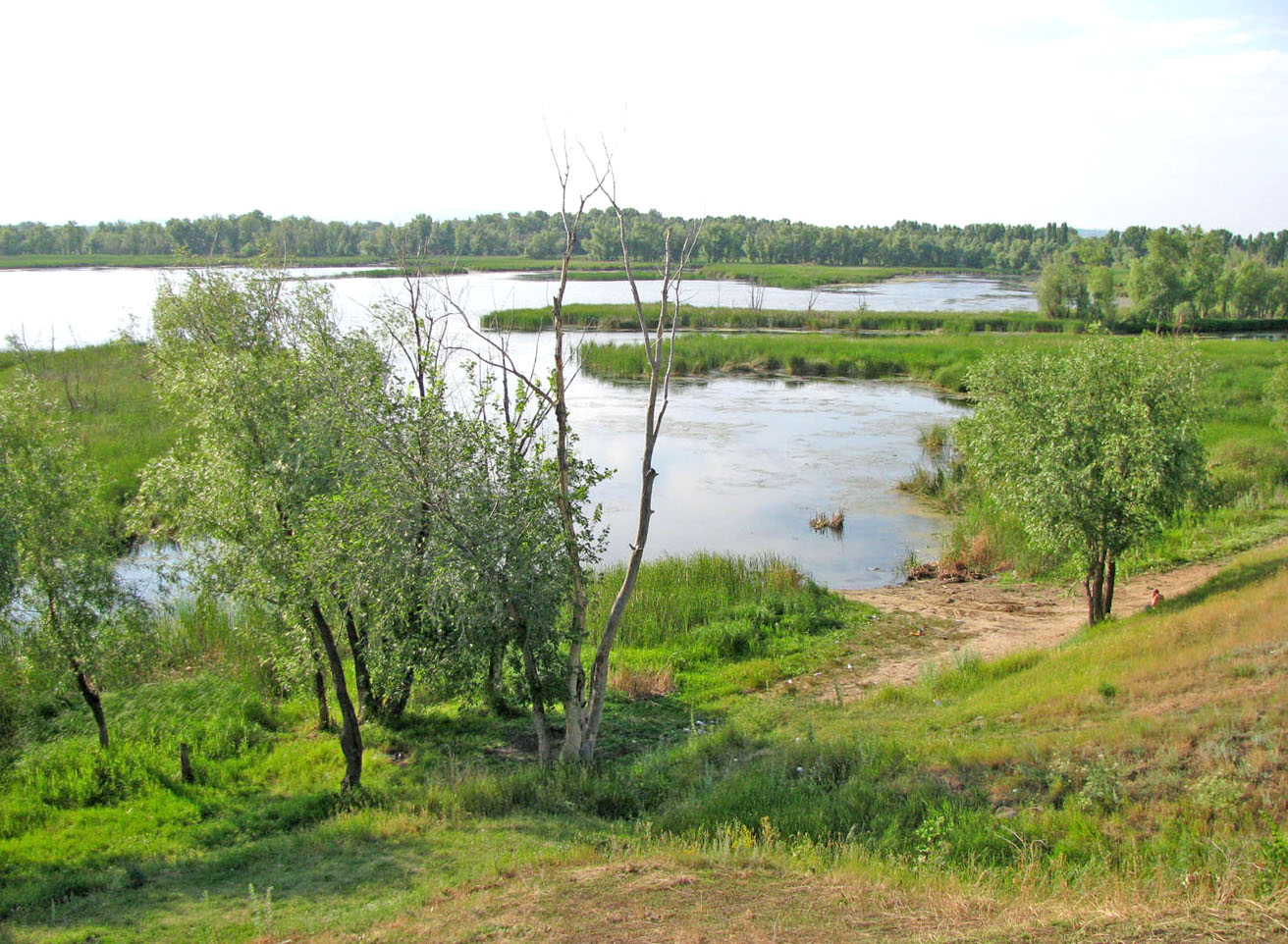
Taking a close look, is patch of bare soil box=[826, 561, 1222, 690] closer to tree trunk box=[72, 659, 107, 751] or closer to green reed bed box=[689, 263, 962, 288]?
tree trunk box=[72, 659, 107, 751]

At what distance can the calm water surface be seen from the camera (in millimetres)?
26312

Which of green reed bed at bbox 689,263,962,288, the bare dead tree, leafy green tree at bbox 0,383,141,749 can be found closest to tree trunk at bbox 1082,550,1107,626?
the bare dead tree

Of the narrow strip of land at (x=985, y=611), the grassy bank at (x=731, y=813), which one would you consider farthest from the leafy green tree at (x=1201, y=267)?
the grassy bank at (x=731, y=813)

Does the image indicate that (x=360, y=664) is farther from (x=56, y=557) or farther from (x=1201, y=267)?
(x=1201, y=267)

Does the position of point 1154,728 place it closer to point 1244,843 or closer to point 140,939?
point 1244,843

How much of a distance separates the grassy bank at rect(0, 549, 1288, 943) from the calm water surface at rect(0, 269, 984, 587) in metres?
6.47

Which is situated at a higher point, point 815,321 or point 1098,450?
point 815,321

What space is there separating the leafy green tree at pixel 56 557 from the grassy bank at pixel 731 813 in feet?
5.66

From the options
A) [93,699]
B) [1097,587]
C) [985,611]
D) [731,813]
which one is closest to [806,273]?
[985,611]

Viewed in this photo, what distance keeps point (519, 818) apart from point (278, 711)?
7.69 m

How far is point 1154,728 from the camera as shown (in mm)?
10883

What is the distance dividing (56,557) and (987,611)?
1775cm

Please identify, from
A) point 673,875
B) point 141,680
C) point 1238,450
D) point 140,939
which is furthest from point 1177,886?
point 1238,450

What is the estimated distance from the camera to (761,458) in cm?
3597
